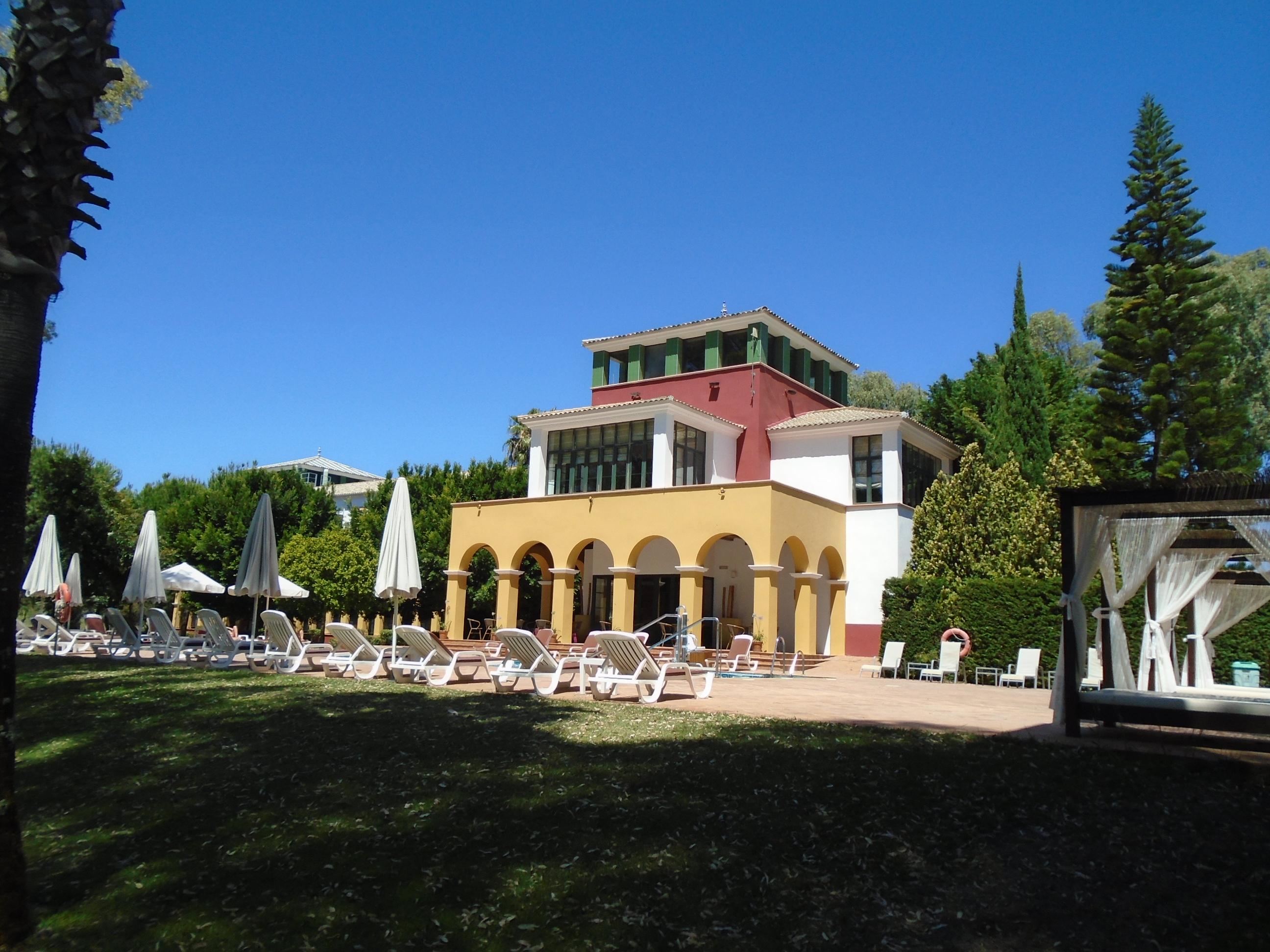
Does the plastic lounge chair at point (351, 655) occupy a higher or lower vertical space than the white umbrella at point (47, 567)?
lower

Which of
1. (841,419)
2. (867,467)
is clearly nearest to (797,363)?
(841,419)

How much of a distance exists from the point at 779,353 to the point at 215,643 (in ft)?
57.7

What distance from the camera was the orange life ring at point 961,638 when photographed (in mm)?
19328

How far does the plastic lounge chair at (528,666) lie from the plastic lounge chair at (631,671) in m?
0.39

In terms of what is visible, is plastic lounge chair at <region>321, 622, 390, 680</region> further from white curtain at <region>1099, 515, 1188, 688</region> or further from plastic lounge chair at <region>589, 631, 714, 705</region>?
white curtain at <region>1099, 515, 1188, 688</region>

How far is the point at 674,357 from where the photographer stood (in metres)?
28.7

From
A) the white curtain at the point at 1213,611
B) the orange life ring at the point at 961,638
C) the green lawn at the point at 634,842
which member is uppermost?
the white curtain at the point at 1213,611

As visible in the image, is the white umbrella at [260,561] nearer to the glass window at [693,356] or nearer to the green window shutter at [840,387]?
the glass window at [693,356]

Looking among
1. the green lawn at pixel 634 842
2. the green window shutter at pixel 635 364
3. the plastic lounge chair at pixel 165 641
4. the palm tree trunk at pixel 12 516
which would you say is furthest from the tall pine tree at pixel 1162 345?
the palm tree trunk at pixel 12 516

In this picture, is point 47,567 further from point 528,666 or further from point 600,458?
point 600,458

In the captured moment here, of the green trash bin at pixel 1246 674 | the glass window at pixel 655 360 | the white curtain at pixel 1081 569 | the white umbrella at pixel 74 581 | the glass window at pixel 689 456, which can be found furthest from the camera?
the glass window at pixel 655 360

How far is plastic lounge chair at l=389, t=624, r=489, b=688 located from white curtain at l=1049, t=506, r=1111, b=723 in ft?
22.9

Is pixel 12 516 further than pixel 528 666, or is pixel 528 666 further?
pixel 528 666

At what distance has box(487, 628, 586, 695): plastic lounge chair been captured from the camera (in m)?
12.0
